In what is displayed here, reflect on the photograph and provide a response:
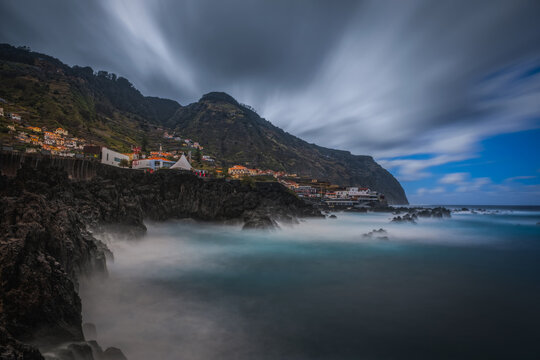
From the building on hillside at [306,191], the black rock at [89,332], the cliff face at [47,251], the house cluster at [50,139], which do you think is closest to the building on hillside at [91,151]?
the house cluster at [50,139]

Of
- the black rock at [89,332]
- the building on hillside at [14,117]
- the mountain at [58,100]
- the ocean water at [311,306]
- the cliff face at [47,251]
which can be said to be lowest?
the ocean water at [311,306]

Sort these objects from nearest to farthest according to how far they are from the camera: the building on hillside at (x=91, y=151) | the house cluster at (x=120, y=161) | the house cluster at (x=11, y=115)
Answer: the house cluster at (x=120, y=161), the building on hillside at (x=91, y=151), the house cluster at (x=11, y=115)

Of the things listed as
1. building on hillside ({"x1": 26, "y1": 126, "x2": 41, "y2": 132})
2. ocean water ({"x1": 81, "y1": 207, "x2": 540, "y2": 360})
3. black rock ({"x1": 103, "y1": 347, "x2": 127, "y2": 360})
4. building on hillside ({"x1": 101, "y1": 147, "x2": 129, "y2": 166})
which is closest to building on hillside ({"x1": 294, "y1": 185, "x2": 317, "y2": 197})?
building on hillside ({"x1": 101, "y1": 147, "x2": 129, "y2": 166})

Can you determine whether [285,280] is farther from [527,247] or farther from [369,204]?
[369,204]

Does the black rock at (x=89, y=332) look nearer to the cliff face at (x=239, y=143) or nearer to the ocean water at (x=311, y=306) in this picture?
the ocean water at (x=311, y=306)

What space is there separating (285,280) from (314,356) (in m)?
6.47

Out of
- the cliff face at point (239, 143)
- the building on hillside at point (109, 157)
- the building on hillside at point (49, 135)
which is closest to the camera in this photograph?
the building on hillside at point (109, 157)

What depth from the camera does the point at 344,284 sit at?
40.7 ft

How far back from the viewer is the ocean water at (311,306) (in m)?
6.88

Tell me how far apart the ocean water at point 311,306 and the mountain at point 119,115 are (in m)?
69.0

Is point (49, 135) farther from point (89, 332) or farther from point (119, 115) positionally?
point (119, 115)

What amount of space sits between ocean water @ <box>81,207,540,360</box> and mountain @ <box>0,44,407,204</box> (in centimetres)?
6896

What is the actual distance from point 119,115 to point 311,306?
14770 cm

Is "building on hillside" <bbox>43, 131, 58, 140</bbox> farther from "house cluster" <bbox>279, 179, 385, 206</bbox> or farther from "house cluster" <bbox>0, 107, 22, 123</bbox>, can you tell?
"house cluster" <bbox>279, 179, 385, 206</bbox>
